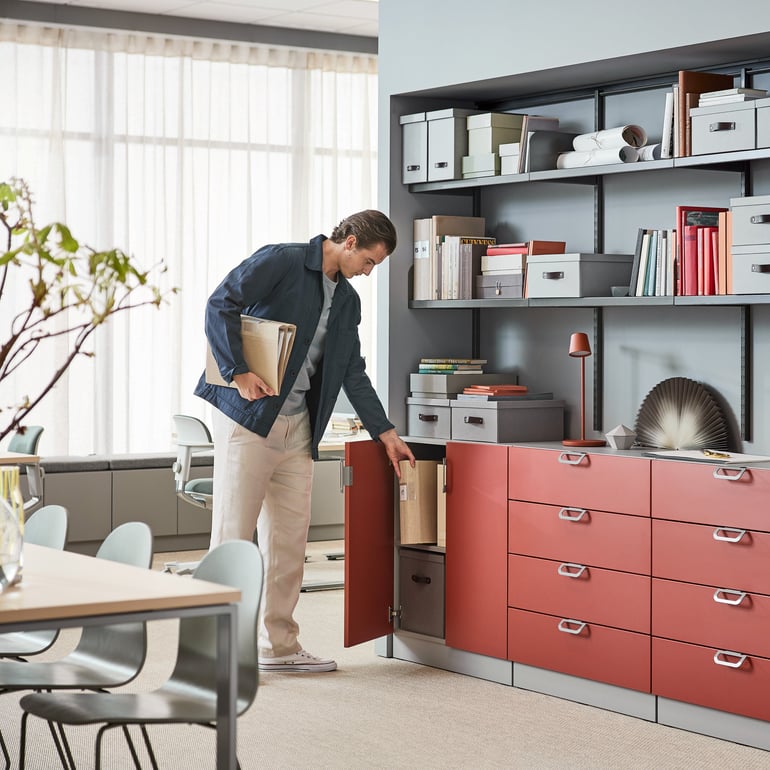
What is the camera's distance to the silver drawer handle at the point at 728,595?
4.03 metres

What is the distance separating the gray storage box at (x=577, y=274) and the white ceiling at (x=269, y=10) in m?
3.96

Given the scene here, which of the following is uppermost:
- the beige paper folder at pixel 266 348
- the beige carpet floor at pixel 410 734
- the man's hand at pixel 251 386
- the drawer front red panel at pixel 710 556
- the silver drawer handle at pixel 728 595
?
the beige paper folder at pixel 266 348

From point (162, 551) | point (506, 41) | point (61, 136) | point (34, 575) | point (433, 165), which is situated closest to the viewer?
point (34, 575)

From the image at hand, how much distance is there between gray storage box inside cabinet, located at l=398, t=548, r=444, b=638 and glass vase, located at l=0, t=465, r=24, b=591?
2.66 meters

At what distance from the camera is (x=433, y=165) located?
208 inches

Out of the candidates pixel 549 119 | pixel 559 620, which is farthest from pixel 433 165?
pixel 559 620

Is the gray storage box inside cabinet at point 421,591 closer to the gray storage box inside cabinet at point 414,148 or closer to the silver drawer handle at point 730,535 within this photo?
the silver drawer handle at point 730,535

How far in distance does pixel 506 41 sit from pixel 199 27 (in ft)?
14.1

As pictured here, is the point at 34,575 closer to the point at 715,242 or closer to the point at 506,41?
the point at 715,242

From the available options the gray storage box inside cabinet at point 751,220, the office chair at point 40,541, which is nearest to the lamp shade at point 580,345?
the gray storage box inside cabinet at point 751,220

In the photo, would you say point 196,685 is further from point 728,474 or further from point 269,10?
point 269,10

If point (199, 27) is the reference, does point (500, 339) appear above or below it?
below

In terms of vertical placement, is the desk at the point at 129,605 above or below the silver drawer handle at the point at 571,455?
below

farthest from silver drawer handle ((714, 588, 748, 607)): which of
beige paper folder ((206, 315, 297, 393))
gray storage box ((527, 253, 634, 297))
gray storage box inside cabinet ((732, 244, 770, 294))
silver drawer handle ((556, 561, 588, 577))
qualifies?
beige paper folder ((206, 315, 297, 393))
